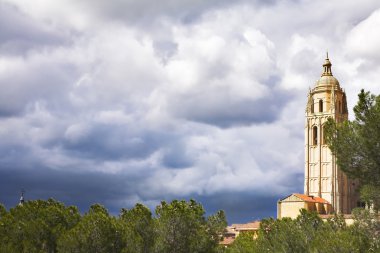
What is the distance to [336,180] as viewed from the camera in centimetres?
11356

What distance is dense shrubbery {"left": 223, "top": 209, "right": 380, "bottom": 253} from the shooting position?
32.9 metres

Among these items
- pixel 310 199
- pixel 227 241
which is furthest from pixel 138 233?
pixel 310 199

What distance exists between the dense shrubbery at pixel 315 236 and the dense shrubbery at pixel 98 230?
5.69 meters

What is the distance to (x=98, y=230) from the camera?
132ft

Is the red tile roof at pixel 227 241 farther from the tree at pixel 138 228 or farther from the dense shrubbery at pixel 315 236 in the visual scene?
the tree at pixel 138 228

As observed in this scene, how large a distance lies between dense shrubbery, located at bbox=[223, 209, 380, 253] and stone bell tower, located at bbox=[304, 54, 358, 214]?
54.3m

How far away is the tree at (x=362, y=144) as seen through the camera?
32.0m

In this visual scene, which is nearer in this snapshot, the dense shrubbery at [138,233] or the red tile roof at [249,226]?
the dense shrubbery at [138,233]

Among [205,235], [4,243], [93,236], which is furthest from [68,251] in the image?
[205,235]

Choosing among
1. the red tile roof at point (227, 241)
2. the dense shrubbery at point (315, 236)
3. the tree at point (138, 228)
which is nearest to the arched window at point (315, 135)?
the red tile roof at point (227, 241)

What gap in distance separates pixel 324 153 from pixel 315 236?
75556 millimetres

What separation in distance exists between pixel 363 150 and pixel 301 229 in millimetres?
20031

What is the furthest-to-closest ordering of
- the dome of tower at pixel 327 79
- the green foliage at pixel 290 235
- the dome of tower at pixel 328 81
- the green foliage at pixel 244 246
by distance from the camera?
the dome of tower at pixel 327 79, the dome of tower at pixel 328 81, the green foliage at pixel 244 246, the green foliage at pixel 290 235

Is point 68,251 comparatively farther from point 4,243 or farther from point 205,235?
point 205,235
